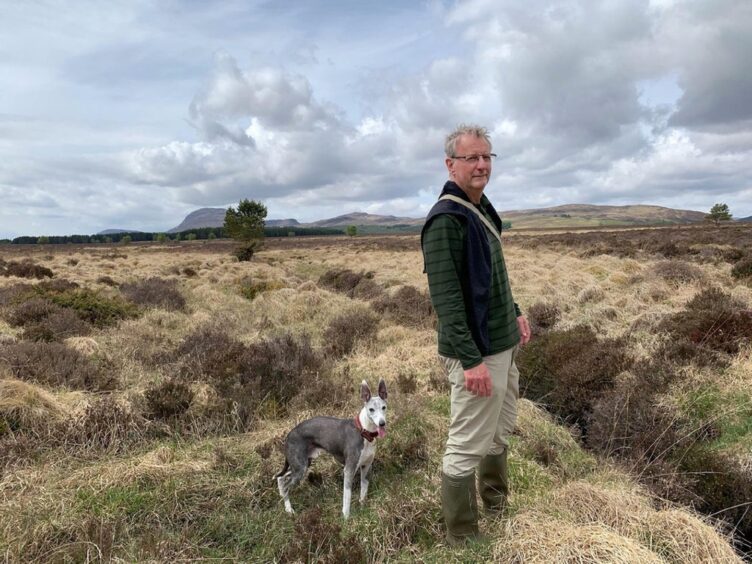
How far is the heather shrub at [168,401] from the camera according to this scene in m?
5.45

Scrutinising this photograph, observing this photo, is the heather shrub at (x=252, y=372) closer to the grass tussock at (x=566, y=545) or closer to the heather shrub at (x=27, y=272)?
the grass tussock at (x=566, y=545)

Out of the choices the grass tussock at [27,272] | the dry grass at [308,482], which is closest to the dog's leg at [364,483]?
the dry grass at [308,482]

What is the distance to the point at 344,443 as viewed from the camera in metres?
4.06

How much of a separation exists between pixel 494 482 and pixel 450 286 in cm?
179

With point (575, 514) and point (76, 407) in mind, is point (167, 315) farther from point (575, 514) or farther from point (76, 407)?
point (575, 514)

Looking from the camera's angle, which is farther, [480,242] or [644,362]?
[644,362]

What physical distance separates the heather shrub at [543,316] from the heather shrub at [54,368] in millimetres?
7403

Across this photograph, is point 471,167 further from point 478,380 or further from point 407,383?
point 407,383

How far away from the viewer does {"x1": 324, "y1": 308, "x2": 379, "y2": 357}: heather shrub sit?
8.88 m

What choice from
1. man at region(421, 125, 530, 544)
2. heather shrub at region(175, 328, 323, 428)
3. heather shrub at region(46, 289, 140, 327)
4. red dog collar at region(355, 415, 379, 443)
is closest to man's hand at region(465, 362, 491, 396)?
man at region(421, 125, 530, 544)

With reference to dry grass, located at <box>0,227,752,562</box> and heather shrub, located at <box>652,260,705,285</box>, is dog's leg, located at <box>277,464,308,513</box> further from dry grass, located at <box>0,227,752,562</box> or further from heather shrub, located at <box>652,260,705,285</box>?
heather shrub, located at <box>652,260,705,285</box>

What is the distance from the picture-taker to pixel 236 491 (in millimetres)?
4211

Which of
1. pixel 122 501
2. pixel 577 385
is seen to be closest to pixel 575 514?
pixel 577 385

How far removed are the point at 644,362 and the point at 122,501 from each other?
6106 millimetres
